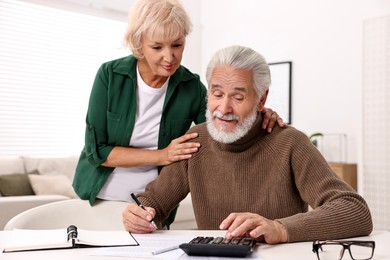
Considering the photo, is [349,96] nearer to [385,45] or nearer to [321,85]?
[321,85]

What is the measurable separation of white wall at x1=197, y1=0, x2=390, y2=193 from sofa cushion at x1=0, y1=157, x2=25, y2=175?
301 centimetres

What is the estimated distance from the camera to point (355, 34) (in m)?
5.61

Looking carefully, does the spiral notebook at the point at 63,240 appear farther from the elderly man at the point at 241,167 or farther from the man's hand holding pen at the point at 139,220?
the elderly man at the point at 241,167

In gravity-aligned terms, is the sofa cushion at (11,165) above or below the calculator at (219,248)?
below

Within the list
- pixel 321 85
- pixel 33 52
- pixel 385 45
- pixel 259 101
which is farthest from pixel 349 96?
pixel 259 101

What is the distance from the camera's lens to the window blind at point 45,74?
568cm

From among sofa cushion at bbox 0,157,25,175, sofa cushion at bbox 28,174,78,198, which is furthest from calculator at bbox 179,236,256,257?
sofa cushion at bbox 0,157,25,175

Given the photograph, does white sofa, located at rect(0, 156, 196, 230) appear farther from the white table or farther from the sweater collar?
the white table

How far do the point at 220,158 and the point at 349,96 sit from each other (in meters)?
4.04

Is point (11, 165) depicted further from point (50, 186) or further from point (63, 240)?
point (63, 240)

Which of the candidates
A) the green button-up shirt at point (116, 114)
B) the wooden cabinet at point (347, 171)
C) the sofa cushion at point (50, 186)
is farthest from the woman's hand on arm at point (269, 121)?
the wooden cabinet at point (347, 171)

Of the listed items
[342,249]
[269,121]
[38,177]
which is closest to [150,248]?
[342,249]

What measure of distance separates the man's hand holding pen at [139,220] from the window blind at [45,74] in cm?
437

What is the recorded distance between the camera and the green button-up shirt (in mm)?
2062
